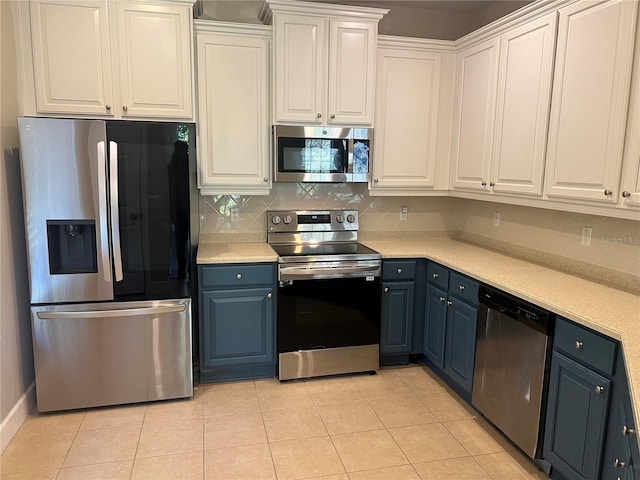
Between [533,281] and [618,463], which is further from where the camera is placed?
[533,281]

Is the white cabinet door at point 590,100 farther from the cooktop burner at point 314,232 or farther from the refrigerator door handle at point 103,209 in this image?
the refrigerator door handle at point 103,209

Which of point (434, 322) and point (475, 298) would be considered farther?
point (434, 322)

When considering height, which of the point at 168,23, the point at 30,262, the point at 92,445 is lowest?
the point at 92,445

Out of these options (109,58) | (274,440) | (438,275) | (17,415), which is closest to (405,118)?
(438,275)

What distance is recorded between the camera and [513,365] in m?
2.38

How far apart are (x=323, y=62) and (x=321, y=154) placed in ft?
2.09

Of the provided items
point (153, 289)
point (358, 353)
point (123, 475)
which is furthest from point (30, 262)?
point (358, 353)

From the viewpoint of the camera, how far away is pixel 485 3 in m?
3.65

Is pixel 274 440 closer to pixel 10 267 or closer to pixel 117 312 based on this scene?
pixel 117 312

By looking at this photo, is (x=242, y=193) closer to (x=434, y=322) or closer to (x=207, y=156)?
(x=207, y=156)

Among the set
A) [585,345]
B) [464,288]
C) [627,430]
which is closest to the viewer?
[627,430]

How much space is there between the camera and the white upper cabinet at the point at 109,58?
269cm

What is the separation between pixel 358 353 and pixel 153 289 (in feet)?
4.93

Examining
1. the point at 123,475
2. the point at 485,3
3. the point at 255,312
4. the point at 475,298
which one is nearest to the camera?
the point at 123,475
